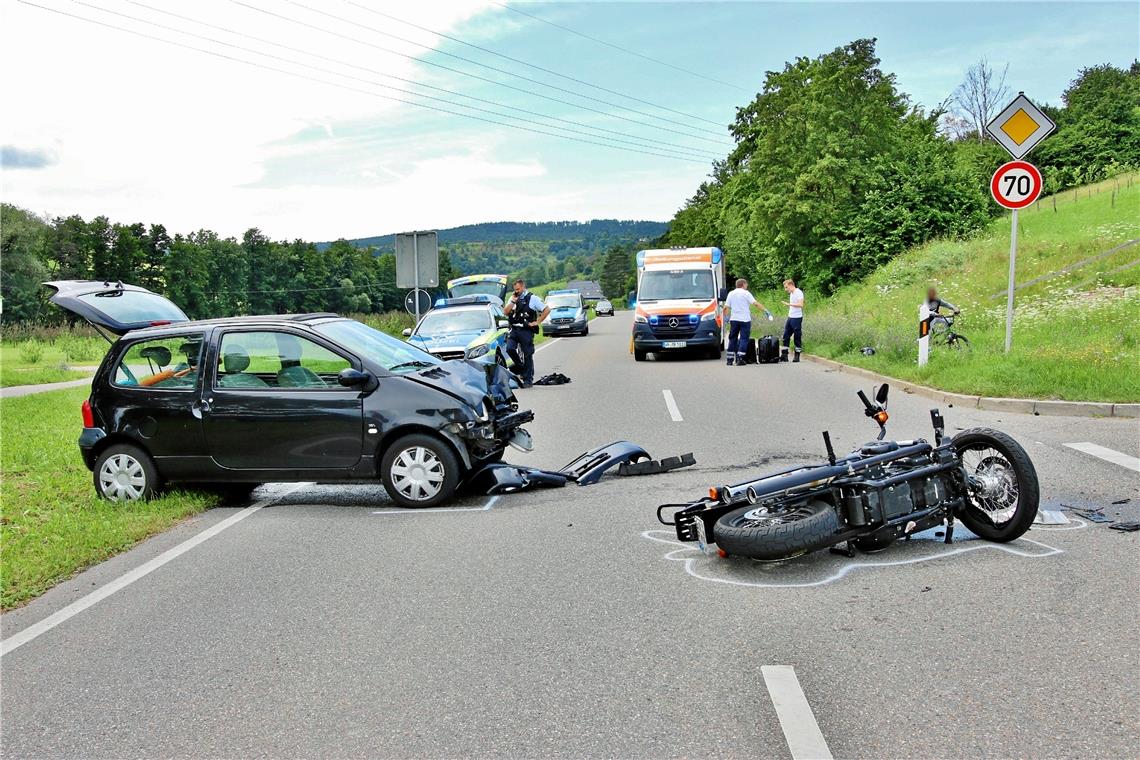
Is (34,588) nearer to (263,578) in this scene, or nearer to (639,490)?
(263,578)

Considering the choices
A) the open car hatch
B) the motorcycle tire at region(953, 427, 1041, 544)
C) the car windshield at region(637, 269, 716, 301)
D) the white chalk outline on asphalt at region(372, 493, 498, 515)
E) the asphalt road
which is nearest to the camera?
the asphalt road

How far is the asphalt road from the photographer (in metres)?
3.58

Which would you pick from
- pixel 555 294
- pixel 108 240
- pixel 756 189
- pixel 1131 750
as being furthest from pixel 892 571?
pixel 108 240

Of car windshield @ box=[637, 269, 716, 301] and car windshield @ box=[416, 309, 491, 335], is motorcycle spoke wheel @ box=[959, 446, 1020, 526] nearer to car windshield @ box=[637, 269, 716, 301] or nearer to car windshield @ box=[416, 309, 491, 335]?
car windshield @ box=[416, 309, 491, 335]

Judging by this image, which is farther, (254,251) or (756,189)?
(254,251)

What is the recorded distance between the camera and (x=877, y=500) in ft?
18.2

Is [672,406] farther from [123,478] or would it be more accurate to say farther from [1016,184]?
[123,478]

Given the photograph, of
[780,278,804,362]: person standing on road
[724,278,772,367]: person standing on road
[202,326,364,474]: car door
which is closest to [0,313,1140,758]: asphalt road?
[202,326,364,474]: car door

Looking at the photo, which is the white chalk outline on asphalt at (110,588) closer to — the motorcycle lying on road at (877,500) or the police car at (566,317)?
the motorcycle lying on road at (877,500)

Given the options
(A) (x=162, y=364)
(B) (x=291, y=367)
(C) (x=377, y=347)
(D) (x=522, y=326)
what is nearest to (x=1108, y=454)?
(C) (x=377, y=347)

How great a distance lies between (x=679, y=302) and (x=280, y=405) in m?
16.7

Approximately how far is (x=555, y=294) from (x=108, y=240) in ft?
214

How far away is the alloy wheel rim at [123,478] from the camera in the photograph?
8328mm

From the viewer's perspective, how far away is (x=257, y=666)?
4.42 meters
